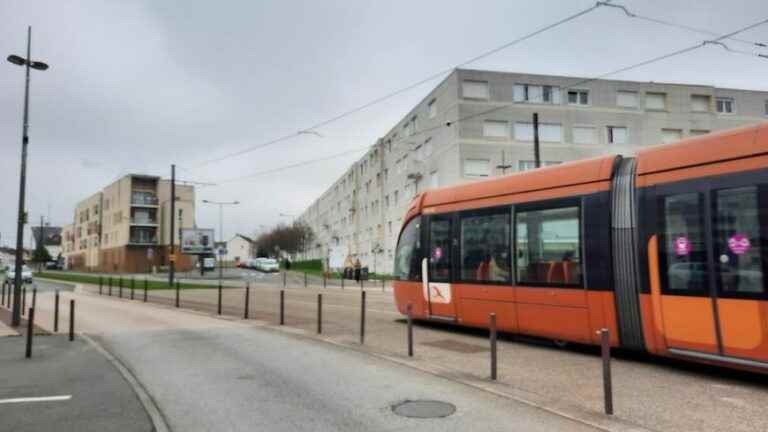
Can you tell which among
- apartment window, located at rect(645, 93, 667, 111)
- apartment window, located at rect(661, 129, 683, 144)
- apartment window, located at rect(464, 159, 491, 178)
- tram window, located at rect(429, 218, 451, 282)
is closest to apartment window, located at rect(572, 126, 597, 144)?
apartment window, located at rect(645, 93, 667, 111)

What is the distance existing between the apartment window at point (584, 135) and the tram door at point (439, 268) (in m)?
32.8

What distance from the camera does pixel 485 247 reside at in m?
11.2

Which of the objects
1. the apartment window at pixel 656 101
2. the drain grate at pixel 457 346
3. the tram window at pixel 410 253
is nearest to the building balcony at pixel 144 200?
the apartment window at pixel 656 101

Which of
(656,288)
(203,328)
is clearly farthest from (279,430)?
(203,328)

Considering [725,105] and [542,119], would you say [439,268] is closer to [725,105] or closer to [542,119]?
[542,119]

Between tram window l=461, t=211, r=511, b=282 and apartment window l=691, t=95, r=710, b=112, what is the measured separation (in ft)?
134

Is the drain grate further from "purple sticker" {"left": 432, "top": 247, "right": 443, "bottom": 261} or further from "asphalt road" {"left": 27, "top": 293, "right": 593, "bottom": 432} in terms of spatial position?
"purple sticker" {"left": 432, "top": 247, "right": 443, "bottom": 261}

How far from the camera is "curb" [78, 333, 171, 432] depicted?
5738mm

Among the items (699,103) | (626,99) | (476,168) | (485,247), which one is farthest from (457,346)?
(699,103)

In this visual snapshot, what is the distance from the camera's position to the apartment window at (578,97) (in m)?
43.1

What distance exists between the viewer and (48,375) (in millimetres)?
8305

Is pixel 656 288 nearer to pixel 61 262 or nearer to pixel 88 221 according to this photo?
pixel 88 221

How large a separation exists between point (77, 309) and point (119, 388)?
1512 centimetres

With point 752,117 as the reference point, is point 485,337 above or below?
below
